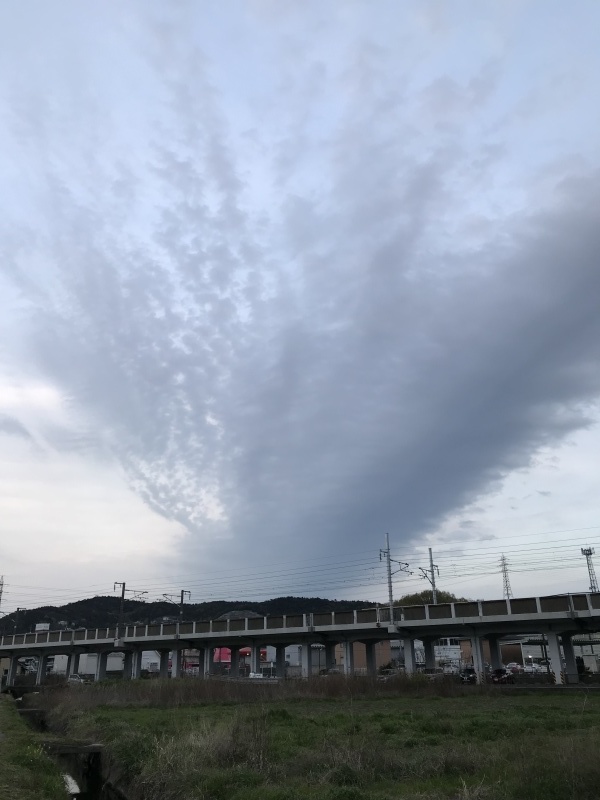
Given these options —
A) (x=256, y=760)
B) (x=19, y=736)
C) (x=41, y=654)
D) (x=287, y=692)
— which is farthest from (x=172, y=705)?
(x=41, y=654)

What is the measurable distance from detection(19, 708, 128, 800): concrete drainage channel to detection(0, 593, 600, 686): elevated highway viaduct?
42.0 m

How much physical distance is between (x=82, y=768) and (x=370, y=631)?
1979 inches

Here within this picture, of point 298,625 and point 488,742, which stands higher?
point 298,625

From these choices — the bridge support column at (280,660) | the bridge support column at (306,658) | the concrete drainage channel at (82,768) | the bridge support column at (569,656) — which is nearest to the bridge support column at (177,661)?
the bridge support column at (280,660)

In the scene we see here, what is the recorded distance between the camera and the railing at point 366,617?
54500 millimetres

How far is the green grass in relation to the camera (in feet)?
54.2

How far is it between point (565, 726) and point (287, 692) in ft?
84.0

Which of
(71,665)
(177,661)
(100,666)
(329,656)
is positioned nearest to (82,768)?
(329,656)

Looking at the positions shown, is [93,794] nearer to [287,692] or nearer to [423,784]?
[423,784]

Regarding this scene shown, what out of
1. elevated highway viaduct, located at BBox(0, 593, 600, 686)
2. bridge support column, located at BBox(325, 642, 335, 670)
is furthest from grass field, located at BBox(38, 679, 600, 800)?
bridge support column, located at BBox(325, 642, 335, 670)

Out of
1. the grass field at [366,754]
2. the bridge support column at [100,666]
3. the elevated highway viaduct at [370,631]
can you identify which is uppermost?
the elevated highway viaduct at [370,631]

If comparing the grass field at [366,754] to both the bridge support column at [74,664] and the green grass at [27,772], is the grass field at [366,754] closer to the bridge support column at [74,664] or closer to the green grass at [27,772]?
the green grass at [27,772]

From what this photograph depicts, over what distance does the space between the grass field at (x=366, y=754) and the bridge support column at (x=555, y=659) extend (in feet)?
76.9

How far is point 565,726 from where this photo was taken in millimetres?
21969
